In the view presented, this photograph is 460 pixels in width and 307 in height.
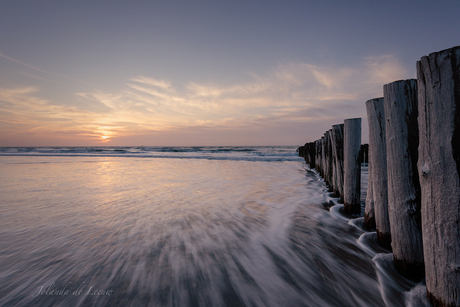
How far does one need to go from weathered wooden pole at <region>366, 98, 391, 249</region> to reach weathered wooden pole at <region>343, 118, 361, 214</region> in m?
0.96

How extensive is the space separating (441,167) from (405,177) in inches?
23.6

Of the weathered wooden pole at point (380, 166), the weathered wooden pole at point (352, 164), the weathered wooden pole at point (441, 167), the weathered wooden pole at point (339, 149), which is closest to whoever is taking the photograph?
the weathered wooden pole at point (441, 167)

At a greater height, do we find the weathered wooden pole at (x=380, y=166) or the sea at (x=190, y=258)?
the weathered wooden pole at (x=380, y=166)

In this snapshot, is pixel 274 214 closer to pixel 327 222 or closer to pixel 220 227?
pixel 327 222

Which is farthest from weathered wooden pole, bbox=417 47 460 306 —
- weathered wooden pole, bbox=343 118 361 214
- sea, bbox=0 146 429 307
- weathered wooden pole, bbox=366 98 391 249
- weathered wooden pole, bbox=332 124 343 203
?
weathered wooden pole, bbox=332 124 343 203

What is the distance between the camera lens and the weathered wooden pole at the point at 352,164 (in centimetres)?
331

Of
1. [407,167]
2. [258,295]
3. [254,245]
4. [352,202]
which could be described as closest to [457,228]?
[407,167]

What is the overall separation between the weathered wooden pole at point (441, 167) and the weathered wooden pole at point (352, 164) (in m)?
2.09

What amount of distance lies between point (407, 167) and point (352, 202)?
1.94 m

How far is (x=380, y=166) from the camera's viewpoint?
2322mm

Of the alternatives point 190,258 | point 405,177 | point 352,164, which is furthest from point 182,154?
point 405,177

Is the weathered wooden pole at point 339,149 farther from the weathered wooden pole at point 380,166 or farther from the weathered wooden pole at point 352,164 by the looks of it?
the weathered wooden pole at point 380,166

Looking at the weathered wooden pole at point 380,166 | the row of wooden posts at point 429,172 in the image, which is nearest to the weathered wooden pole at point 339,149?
the weathered wooden pole at point 380,166

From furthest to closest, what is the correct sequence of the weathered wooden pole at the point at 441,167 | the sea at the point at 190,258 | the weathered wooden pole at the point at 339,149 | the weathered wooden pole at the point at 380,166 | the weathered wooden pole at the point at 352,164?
the weathered wooden pole at the point at 339,149 < the weathered wooden pole at the point at 352,164 < the weathered wooden pole at the point at 380,166 < the sea at the point at 190,258 < the weathered wooden pole at the point at 441,167
